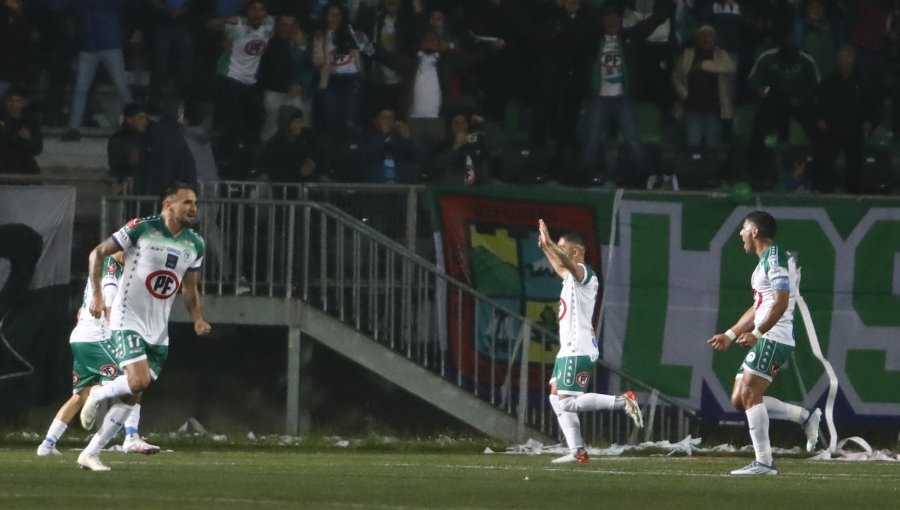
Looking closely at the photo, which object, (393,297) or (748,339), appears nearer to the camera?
(748,339)

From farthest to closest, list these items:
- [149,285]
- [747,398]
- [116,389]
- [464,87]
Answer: [464,87], [747,398], [149,285], [116,389]

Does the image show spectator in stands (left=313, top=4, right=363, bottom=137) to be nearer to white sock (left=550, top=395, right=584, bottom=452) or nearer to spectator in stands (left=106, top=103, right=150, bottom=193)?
spectator in stands (left=106, top=103, right=150, bottom=193)

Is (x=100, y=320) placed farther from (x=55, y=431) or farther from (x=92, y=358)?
(x=55, y=431)

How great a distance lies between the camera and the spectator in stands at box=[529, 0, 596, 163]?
20750 mm

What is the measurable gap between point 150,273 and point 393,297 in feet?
16.8

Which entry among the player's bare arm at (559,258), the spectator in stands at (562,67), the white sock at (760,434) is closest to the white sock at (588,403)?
the player's bare arm at (559,258)

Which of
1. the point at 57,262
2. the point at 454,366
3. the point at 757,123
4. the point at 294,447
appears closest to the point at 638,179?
the point at 757,123

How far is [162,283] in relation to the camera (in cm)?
1395

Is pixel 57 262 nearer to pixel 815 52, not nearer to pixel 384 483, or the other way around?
pixel 384 483

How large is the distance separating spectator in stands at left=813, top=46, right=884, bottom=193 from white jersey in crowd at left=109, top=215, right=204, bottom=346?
948 cm

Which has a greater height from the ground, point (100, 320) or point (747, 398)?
point (100, 320)

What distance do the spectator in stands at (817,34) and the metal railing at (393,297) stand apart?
5835 millimetres

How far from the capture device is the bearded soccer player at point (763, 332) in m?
14.0

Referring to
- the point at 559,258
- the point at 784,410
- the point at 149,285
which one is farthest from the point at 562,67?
the point at 149,285
